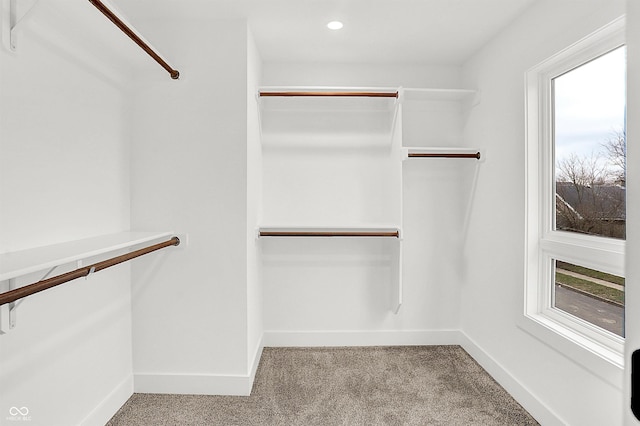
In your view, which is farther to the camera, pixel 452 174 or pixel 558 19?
pixel 452 174

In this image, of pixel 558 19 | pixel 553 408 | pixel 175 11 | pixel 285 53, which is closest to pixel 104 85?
pixel 175 11

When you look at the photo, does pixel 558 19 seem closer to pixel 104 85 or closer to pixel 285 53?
pixel 285 53

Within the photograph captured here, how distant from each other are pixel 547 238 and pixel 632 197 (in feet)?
6.05

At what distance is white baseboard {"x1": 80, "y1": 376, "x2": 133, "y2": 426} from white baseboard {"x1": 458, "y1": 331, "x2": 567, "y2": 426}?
7.61 feet

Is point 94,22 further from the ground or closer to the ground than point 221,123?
further from the ground

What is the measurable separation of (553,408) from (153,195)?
2514 millimetres

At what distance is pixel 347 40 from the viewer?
2.64 meters

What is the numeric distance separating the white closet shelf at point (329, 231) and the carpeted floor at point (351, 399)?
95 centimetres

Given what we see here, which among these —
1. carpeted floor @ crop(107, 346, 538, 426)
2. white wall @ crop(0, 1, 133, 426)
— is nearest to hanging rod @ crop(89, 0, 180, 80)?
white wall @ crop(0, 1, 133, 426)

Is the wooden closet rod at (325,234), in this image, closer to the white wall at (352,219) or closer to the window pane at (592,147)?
the white wall at (352,219)

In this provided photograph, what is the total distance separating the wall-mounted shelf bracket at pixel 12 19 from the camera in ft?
4.41

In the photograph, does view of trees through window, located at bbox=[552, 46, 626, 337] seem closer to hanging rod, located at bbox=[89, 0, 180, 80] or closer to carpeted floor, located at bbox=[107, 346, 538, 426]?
carpeted floor, located at bbox=[107, 346, 538, 426]

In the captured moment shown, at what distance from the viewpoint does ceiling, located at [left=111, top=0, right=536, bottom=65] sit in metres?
2.14

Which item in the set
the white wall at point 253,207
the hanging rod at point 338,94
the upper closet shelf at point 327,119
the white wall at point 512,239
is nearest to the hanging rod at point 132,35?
the white wall at point 253,207
